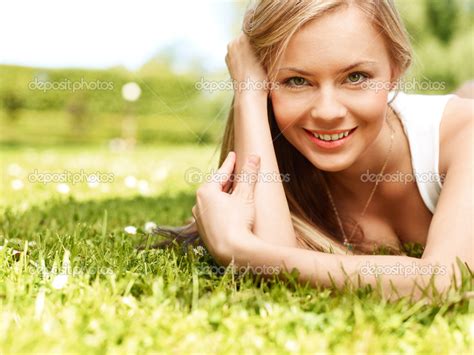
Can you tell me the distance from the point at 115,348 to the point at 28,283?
0.57m

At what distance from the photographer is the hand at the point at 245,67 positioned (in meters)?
2.89

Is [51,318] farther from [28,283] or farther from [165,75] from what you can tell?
[165,75]

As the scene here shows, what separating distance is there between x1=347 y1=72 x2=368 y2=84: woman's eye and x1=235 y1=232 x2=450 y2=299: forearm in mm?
764

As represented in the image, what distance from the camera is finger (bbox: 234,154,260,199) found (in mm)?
2590

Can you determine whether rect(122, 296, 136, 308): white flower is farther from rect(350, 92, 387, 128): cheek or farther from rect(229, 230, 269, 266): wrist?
rect(350, 92, 387, 128): cheek

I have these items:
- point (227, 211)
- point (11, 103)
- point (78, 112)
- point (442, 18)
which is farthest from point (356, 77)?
point (11, 103)

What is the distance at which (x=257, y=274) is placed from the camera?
7.22 ft

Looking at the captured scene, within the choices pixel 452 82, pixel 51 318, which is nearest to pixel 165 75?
pixel 452 82

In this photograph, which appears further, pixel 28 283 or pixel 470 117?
pixel 470 117

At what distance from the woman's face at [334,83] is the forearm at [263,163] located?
0.14 metres

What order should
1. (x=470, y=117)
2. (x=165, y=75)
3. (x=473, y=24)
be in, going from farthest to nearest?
(x=165, y=75)
(x=473, y=24)
(x=470, y=117)

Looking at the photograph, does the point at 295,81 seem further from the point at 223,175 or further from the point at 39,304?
the point at 39,304

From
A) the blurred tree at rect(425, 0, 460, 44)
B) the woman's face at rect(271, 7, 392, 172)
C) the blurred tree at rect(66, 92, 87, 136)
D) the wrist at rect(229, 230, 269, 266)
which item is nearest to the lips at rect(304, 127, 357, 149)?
the woman's face at rect(271, 7, 392, 172)

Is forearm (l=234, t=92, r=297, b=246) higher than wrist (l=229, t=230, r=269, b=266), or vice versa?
forearm (l=234, t=92, r=297, b=246)
